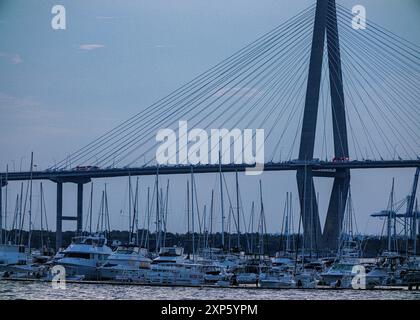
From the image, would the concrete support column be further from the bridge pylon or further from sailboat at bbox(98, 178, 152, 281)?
the bridge pylon

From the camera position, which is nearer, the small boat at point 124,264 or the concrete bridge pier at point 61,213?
the concrete bridge pier at point 61,213

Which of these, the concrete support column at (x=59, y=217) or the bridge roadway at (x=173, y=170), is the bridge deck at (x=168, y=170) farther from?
the concrete support column at (x=59, y=217)

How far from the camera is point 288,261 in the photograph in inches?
689

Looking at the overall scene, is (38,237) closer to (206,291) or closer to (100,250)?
(100,250)

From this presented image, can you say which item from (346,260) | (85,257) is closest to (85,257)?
(85,257)

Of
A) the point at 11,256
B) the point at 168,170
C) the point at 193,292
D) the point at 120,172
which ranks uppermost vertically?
the point at 120,172

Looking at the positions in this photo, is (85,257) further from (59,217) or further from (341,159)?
(341,159)

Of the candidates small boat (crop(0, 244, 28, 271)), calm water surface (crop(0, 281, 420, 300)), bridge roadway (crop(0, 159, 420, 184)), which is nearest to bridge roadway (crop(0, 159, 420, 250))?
bridge roadway (crop(0, 159, 420, 184))

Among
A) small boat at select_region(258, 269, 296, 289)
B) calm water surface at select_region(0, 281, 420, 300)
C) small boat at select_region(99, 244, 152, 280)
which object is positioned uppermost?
small boat at select_region(99, 244, 152, 280)

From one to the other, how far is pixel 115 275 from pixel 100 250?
78 centimetres

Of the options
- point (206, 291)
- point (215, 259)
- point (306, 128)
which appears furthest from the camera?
point (215, 259)

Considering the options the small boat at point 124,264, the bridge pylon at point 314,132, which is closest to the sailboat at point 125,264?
the small boat at point 124,264
